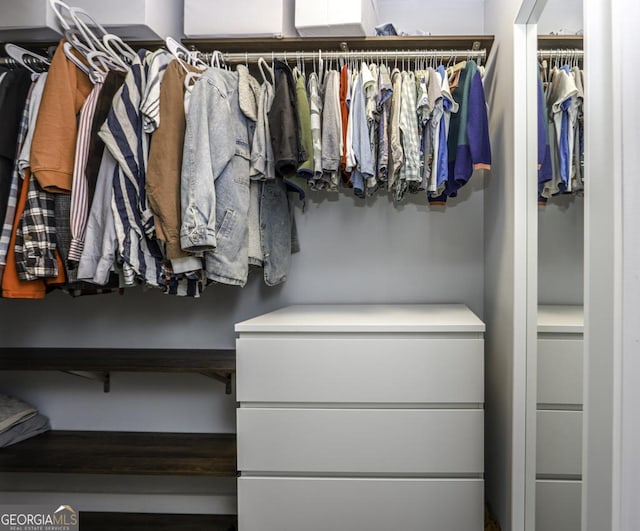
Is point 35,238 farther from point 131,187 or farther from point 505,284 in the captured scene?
point 505,284

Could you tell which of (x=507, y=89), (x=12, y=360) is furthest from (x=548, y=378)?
(x=12, y=360)

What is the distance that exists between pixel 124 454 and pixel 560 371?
1583mm

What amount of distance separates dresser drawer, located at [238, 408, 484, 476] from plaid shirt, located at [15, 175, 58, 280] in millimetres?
796

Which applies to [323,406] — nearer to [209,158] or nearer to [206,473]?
[206,473]

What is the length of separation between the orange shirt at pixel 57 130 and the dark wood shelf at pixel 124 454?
99 cm

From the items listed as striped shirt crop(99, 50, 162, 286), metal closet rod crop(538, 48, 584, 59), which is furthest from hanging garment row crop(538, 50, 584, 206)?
striped shirt crop(99, 50, 162, 286)

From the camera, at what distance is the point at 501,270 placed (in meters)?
1.66

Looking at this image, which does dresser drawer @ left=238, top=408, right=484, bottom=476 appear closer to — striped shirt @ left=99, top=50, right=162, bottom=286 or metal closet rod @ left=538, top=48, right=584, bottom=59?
striped shirt @ left=99, top=50, right=162, bottom=286

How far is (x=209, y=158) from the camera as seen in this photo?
→ 4.72 feet

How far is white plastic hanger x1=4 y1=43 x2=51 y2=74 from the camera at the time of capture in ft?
5.32

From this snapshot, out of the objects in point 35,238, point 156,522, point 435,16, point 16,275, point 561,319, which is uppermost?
point 435,16

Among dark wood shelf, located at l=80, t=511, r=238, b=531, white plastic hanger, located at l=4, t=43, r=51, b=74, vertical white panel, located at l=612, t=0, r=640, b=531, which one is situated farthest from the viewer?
dark wood shelf, located at l=80, t=511, r=238, b=531

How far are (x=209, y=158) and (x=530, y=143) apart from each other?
1.00 metres

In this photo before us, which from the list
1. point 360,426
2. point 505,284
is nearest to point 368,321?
point 360,426
